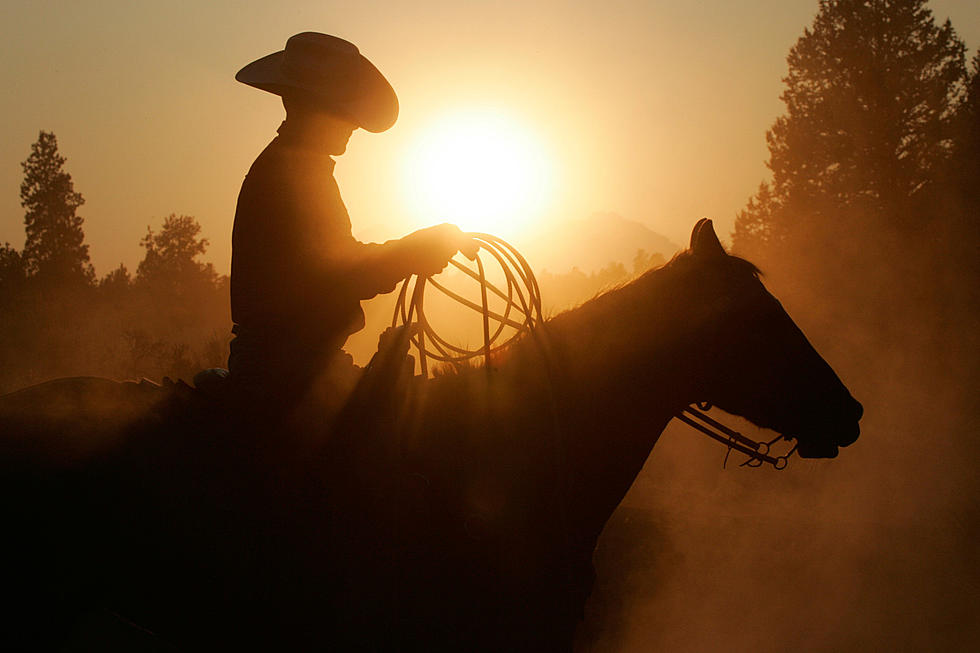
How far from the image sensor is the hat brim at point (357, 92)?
3.00m

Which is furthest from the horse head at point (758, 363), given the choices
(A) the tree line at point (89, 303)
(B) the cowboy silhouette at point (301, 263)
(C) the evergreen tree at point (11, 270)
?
(C) the evergreen tree at point (11, 270)

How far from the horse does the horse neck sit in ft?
0.03

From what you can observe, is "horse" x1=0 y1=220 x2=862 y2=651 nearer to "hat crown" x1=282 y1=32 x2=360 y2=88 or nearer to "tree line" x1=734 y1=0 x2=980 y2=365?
"hat crown" x1=282 y1=32 x2=360 y2=88

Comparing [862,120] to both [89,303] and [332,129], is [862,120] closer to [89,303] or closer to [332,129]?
[332,129]

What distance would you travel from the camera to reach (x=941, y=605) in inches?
427

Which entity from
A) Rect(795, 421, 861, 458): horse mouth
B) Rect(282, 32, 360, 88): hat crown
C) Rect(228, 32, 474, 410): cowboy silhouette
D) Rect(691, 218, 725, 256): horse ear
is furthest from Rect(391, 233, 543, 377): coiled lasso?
Rect(795, 421, 861, 458): horse mouth

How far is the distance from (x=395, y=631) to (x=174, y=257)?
6989 cm

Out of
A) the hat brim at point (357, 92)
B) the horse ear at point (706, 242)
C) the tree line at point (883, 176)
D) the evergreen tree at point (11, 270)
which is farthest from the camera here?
the evergreen tree at point (11, 270)

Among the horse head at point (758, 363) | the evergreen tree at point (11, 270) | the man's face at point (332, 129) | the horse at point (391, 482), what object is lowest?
the horse at point (391, 482)

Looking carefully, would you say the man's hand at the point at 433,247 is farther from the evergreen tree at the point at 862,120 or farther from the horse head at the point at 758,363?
the evergreen tree at the point at 862,120

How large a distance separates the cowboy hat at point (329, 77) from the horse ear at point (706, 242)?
164cm

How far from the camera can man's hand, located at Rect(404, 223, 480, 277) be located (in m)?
2.84

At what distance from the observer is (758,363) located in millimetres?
3174

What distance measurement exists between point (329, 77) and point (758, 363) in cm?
241
